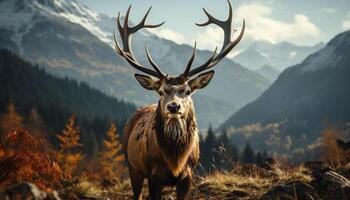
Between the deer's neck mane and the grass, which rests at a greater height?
the deer's neck mane

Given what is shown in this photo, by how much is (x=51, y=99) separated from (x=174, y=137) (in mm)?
158621

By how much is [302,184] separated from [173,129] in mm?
2459

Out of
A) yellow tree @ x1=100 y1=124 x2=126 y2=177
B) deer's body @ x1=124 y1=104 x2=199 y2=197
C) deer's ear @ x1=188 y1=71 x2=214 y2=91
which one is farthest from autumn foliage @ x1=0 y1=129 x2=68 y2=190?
yellow tree @ x1=100 y1=124 x2=126 y2=177

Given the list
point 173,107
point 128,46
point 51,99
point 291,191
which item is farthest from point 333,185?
point 51,99

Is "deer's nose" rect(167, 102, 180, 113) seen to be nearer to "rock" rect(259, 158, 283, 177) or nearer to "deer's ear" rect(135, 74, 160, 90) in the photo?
"deer's ear" rect(135, 74, 160, 90)

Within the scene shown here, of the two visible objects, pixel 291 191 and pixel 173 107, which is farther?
pixel 291 191

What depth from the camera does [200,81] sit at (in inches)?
344

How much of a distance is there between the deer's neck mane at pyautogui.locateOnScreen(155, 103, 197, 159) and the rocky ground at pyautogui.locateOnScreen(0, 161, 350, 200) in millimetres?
1672

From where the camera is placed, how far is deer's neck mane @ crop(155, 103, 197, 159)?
7.84 m

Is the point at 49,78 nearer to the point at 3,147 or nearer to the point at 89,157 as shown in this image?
the point at 89,157

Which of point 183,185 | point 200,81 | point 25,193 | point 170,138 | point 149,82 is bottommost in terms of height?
point 183,185

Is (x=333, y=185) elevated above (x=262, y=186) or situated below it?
above

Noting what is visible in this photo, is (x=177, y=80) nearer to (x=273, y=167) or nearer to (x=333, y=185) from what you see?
(x=333, y=185)

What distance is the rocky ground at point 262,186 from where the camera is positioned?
7270mm
